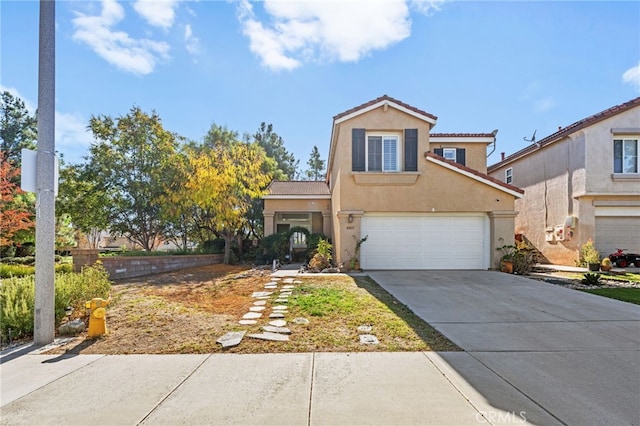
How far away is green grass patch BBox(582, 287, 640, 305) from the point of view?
812 centimetres

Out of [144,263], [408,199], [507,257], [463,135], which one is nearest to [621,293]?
[507,257]

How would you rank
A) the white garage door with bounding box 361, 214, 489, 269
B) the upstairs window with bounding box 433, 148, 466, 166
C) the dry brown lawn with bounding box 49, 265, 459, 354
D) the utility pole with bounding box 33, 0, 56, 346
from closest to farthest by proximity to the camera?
the dry brown lawn with bounding box 49, 265, 459, 354
the utility pole with bounding box 33, 0, 56, 346
the white garage door with bounding box 361, 214, 489, 269
the upstairs window with bounding box 433, 148, 466, 166

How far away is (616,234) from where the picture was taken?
1559cm

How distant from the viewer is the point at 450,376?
3805mm

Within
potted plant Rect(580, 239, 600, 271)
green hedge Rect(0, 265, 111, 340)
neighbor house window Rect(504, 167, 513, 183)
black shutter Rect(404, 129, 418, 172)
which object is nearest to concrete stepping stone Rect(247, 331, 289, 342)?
green hedge Rect(0, 265, 111, 340)

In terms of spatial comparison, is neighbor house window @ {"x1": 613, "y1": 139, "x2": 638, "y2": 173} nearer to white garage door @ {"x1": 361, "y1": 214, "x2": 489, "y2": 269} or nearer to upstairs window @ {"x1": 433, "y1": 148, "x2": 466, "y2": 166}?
upstairs window @ {"x1": 433, "y1": 148, "x2": 466, "y2": 166}

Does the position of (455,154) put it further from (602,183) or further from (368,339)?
(368,339)

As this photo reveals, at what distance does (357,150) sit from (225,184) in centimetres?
683

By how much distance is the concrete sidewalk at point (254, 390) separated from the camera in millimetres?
2980

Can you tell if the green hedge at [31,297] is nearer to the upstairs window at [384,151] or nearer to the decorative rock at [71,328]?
the decorative rock at [71,328]

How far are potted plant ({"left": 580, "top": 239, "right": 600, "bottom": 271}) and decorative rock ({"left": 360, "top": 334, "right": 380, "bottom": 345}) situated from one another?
47.4 feet

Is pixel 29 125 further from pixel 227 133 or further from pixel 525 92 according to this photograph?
pixel 525 92

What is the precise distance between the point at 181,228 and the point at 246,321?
1441cm

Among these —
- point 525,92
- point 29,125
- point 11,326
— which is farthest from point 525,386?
point 29,125
